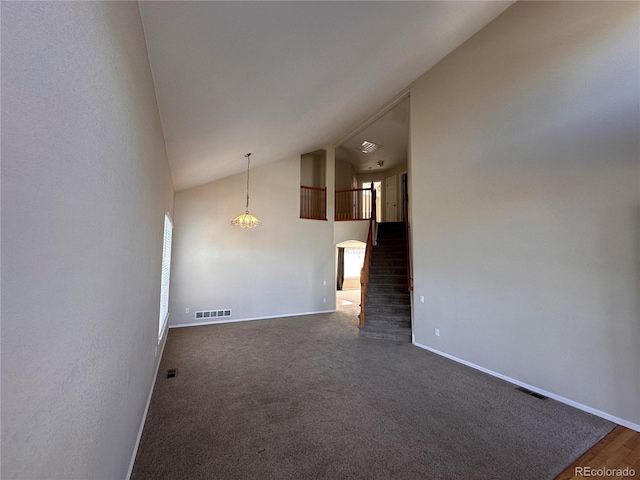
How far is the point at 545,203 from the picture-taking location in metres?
3.25

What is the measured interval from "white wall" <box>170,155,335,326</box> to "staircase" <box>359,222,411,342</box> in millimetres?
1584

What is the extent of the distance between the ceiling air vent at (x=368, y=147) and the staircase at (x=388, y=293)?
2.75m

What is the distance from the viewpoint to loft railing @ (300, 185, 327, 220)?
7.76 m

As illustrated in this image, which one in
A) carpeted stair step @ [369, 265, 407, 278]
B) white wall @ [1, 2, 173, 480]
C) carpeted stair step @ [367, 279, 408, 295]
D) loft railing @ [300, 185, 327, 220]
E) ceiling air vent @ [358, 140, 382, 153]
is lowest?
carpeted stair step @ [367, 279, 408, 295]

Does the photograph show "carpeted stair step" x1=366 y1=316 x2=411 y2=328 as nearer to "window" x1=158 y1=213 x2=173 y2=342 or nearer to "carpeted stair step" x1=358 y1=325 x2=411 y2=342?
"carpeted stair step" x1=358 y1=325 x2=411 y2=342

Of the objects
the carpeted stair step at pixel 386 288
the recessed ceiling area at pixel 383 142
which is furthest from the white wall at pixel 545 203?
the recessed ceiling area at pixel 383 142

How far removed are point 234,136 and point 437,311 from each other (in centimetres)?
440

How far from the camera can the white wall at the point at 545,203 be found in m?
2.70

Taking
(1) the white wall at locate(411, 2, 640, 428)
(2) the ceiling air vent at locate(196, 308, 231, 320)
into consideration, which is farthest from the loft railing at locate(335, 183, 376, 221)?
(2) the ceiling air vent at locate(196, 308, 231, 320)

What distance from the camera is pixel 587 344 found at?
2.89 metres

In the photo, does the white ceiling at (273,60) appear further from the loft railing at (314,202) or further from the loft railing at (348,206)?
the loft railing at (348,206)

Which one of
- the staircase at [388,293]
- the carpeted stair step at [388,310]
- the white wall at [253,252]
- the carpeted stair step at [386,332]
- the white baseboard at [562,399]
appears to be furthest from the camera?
the white wall at [253,252]

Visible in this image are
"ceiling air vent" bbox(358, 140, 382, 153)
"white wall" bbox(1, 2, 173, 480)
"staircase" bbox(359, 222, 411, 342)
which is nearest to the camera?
"white wall" bbox(1, 2, 173, 480)
